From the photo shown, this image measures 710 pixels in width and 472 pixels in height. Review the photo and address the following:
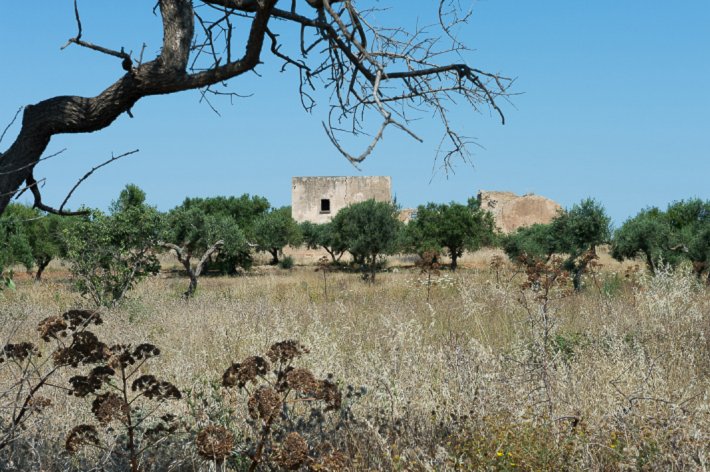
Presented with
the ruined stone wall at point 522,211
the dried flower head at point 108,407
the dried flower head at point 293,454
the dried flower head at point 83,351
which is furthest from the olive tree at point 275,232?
the dried flower head at point 293,454

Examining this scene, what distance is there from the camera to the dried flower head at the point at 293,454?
281 centimetres

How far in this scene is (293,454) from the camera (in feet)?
9.23

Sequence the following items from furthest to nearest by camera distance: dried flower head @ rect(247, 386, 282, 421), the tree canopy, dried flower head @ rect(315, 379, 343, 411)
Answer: the tree canopy < dried flower head @ rect(315, 379, 343, 411) < dried flower head @ rect(247, 386, 282, 421)

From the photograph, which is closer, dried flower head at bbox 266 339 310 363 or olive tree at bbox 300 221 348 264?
dried flower head at bbox 266 339 310 363

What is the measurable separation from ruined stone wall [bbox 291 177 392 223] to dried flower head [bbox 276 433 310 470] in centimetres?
4845

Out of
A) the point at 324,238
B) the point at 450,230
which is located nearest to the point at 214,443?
the point at 450,230

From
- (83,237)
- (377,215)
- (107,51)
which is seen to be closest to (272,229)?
(377,215)

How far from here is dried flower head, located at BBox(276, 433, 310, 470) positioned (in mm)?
2809

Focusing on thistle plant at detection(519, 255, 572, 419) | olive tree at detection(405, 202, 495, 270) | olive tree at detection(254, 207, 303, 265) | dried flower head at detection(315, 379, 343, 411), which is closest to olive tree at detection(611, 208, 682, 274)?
thistle plant at detection(519, 255, 572, 419)

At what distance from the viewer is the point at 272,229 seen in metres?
43.2

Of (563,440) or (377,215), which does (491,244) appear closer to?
(377,215)

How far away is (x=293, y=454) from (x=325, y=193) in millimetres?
49599

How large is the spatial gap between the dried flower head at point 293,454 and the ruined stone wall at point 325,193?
48.4 meters

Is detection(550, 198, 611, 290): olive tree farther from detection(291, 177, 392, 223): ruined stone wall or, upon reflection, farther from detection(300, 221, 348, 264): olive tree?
detection(291, 177, 392, 223): ruined stone wall
